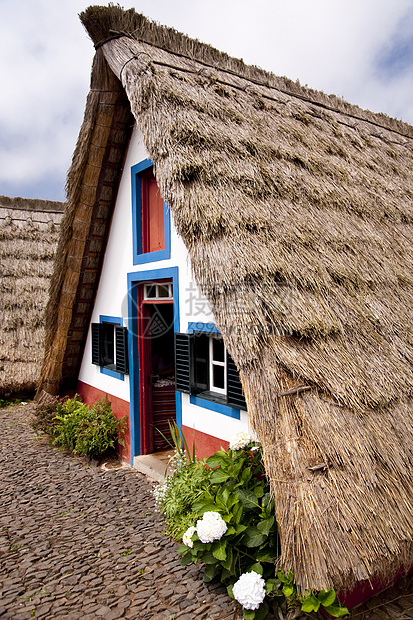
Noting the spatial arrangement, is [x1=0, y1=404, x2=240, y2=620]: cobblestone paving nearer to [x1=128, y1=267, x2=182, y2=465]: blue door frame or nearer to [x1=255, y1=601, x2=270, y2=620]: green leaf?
[x1=255, y1=601, x2=270, y2=620]: green leaf

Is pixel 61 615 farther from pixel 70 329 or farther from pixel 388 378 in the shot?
pixel 70 329

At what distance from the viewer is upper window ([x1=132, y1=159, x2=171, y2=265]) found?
5.51 metres

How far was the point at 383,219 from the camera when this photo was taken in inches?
192

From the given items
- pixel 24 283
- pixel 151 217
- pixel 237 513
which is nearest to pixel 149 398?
pixel 151 217

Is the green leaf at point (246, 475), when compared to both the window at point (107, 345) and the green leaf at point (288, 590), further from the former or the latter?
the window at point (107, 345)

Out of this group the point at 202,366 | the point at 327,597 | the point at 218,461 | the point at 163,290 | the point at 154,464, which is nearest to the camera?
the point at 327,597

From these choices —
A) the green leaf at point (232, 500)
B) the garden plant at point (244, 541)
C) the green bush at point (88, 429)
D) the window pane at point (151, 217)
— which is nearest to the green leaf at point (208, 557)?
the garden plant at point (244, 541)

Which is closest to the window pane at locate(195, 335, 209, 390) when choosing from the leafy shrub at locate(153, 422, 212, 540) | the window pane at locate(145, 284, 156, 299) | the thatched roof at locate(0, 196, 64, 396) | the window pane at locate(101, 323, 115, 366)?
the leafy shrub at locate(153, 422, 212, 540)

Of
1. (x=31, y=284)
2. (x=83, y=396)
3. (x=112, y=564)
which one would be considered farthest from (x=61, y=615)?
(x=31, y=284)

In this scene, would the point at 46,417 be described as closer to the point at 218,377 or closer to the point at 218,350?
the point at 218,377

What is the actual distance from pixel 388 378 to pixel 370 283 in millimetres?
1054

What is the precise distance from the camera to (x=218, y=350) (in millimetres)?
4613

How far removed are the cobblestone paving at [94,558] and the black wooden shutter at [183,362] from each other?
4.62 ft

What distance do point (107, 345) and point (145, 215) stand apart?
2465 mm
